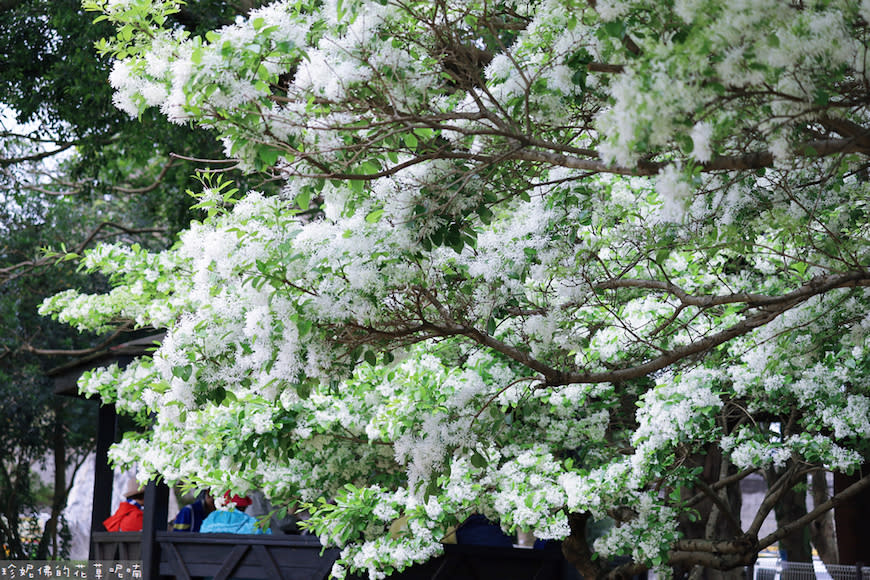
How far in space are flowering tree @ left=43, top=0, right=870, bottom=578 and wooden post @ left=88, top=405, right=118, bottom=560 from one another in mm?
2939

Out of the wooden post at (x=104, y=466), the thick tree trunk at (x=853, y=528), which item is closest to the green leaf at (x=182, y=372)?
the wooden post at (x=104, y=466)

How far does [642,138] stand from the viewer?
2.61 m

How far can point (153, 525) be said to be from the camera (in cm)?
800

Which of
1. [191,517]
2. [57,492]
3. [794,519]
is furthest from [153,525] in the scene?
[57,492]

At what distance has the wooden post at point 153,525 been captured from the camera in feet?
25.9

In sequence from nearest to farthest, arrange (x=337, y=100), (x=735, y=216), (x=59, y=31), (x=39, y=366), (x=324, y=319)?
(x=337, y=100)
(x=324, y=319)
(x=735, y=216)
(x=59, y=31)
(x=39, y=366)

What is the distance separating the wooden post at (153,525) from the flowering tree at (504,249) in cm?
130

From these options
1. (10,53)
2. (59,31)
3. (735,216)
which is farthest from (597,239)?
(10,53)

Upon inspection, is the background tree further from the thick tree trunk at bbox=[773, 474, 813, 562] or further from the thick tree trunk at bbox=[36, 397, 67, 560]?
the thick tree trunk at bbox=[773, 474, 813, 562]

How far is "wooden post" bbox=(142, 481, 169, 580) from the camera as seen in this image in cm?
791

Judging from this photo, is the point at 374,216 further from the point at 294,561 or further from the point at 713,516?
the point at 713,516

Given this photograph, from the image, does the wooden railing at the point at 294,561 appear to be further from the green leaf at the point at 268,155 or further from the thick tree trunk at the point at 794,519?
the thick tree trunk at the point at 794,519

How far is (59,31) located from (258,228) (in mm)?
6739

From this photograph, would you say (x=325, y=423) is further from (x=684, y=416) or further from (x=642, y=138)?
(x=642, y=138)
